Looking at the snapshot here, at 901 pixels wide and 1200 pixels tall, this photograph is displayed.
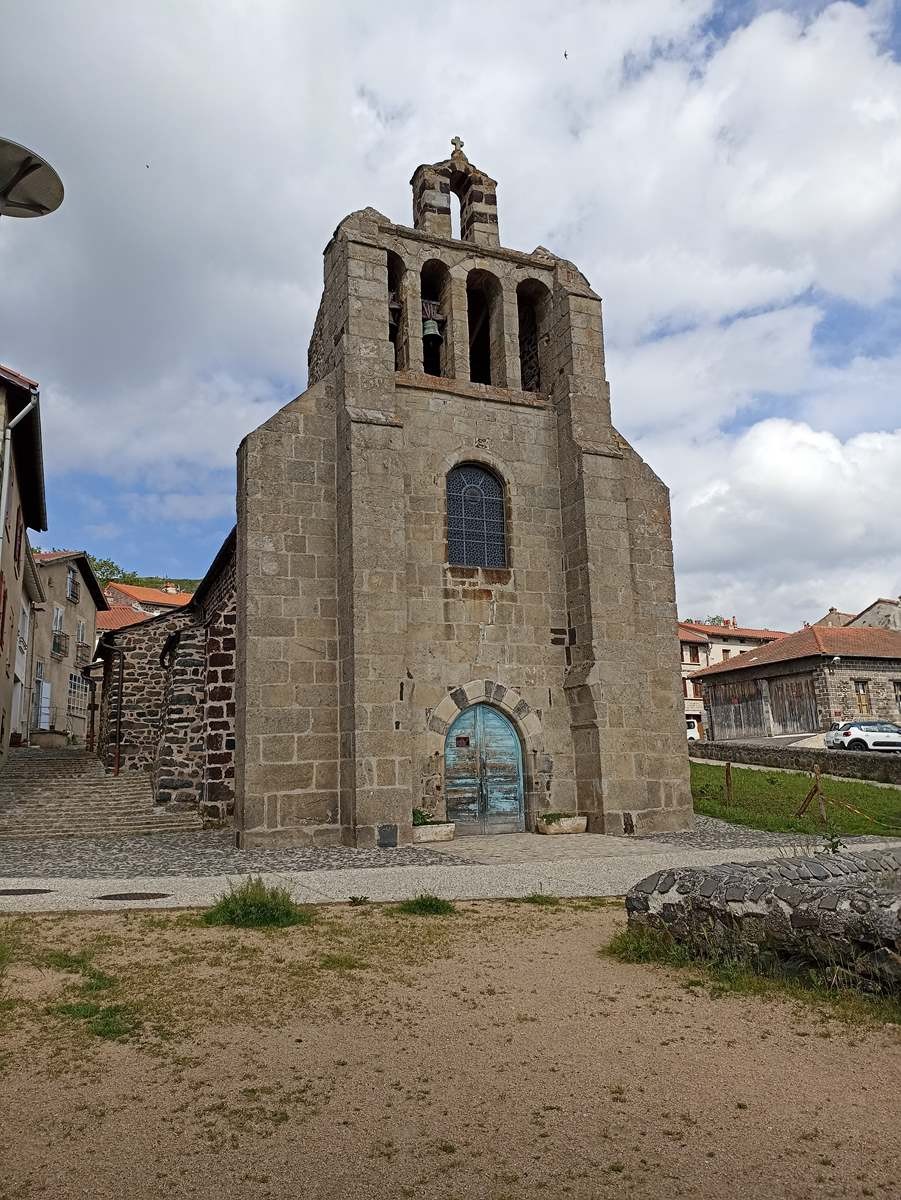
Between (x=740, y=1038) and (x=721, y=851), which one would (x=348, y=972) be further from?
(x=721, y=851)

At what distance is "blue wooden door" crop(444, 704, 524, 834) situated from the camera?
44.1ft

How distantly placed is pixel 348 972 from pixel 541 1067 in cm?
176

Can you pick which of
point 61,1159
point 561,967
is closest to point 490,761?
point 561,967

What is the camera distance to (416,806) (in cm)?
1295

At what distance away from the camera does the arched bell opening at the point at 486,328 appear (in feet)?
50.5

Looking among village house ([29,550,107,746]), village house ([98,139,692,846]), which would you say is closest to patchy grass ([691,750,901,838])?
village house ([98,139,692,846])

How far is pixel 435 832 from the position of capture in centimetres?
1247

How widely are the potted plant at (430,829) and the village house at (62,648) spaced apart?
17513mm

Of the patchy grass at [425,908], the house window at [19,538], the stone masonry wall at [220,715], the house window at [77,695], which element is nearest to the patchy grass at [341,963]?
the patchy grass at [425,908]

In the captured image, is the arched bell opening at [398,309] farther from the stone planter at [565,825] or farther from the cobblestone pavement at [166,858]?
the cobblestone pavement at [166,858]

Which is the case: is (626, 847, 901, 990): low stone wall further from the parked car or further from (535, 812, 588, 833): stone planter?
the parked car

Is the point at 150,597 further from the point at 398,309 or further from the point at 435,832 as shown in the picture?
the point at 435,832

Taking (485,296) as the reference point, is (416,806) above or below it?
below

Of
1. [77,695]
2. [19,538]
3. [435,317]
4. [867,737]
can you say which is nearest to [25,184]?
[435,317]
